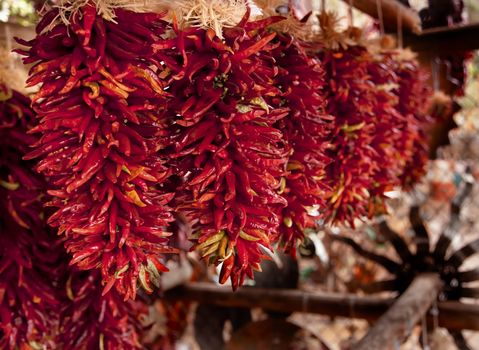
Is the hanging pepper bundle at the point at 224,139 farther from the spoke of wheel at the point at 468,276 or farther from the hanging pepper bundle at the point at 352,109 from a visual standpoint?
the spoke of wheel at the point at 468,276

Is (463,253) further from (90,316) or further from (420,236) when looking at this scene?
(90,316)

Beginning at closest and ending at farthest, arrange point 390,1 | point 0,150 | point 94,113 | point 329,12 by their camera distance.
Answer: point 94,113, point 0,150, point 329,12, point 390,1

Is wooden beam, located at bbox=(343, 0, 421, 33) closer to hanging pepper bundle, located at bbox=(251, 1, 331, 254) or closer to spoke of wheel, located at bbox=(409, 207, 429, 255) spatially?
hanging pepper bundle, located at bbox=(251, 1, 331, 254)

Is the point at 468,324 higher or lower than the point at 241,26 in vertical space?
lower

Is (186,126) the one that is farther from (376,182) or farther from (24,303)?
(376,182)

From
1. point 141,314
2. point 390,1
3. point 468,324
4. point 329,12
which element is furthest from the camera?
point 468,324

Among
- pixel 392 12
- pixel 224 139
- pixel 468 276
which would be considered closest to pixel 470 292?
pixel 468 276

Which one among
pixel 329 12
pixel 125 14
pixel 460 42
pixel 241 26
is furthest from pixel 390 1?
pixel 125 14
